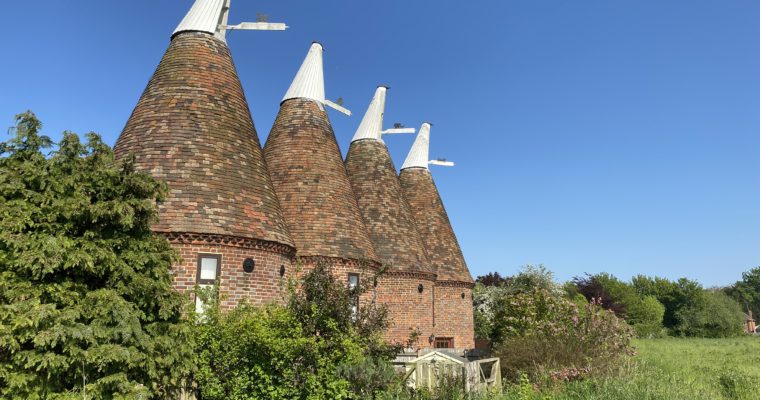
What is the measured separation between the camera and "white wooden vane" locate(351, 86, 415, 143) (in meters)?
22.5

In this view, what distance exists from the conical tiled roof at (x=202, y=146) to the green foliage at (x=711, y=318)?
6538 centimetres

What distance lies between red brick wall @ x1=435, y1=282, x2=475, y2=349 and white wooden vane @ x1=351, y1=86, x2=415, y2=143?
6833 millimetres

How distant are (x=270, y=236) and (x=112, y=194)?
519cm

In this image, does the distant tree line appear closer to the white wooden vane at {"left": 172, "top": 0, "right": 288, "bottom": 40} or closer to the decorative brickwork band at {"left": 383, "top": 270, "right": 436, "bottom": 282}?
the decorative brickwork band at {"left": 383, "top": 270, "right": 436, "bottom": 282}

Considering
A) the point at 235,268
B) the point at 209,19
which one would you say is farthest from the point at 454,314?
the point at 209,19

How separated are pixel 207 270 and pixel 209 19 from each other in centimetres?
756

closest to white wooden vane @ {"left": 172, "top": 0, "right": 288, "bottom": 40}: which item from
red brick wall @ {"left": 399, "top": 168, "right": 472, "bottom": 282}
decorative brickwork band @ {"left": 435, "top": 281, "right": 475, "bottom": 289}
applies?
red brick wall @ {"left": 399, "top": 168, "right": 472, "bottom": 282}

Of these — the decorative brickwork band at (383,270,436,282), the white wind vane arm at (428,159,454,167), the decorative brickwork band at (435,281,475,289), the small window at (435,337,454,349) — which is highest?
the white wind vane arm at (428,159,454,167)

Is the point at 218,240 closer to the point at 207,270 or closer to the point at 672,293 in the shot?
the point at 207,270

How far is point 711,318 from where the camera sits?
6269 cm

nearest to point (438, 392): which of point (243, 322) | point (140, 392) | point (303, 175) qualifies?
point (243, 322)

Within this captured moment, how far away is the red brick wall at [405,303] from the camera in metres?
18.3

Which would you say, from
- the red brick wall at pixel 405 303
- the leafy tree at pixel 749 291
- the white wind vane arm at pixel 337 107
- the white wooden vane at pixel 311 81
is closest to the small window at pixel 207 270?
the red brick wall at pixel 405 303

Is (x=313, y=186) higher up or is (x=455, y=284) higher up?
(x=313, y=186)
